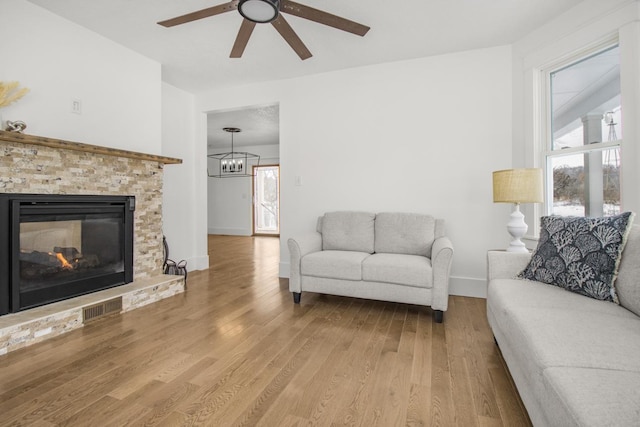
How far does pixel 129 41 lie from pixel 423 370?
12.2ft

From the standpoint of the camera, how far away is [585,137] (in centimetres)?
251

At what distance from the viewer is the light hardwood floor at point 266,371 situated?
1420mm

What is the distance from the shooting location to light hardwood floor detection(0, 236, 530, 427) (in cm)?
142

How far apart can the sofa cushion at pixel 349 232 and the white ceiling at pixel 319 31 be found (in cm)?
170

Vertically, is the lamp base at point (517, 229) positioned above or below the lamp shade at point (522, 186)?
below

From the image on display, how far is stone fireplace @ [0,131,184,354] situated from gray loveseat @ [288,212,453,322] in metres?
1.42

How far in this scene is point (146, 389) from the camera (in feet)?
5.25

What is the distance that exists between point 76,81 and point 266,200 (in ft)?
20.7

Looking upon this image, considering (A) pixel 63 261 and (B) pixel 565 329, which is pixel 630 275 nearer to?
(B) pixel 565 329

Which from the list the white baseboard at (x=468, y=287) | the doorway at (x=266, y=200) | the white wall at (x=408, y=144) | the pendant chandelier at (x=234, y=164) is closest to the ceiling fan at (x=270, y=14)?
the white wall at (x=408, y=144)

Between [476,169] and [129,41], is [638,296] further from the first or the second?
[129,41]

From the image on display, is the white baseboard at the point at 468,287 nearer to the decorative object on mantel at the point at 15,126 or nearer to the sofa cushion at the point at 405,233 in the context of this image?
the sofa cushion at the point at 405,233

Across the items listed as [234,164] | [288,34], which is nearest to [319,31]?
[288,34]

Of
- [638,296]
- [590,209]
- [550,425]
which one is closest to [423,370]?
[550,425]
